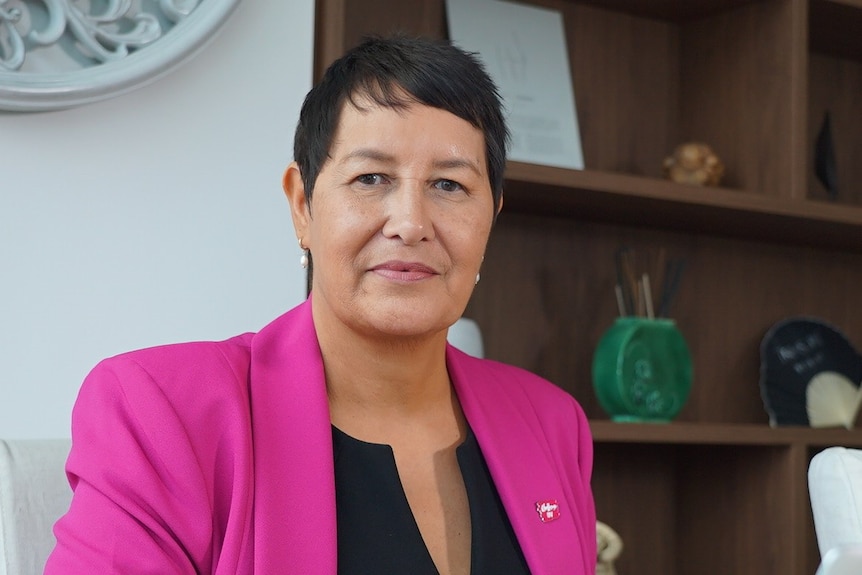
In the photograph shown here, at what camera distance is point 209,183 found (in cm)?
181

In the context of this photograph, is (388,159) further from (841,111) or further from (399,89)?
(841,111)

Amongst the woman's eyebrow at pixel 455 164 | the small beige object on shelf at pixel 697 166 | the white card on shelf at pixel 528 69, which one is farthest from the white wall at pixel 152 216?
the small beige object on shelf at pixel 697 166

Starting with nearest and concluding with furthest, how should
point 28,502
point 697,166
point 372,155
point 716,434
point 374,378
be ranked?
point 28,502
point 372,155
point 374,378
point 716,434
point 697,166

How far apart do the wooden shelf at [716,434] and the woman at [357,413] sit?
63 centimetres

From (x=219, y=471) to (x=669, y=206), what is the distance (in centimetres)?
141

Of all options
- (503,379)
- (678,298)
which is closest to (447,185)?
(503,379)

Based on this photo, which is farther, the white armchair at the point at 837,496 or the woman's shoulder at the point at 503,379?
the woman's shoulder at the point at 503,379

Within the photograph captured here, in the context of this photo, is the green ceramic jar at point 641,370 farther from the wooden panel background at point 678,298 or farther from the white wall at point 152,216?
the white wall at point 152,216

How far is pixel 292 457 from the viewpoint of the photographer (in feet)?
4.44

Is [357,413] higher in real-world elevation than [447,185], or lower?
lower

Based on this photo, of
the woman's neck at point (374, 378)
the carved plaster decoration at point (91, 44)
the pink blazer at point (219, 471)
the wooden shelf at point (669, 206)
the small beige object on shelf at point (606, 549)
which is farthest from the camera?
the wooden shelf at point (669, 206)

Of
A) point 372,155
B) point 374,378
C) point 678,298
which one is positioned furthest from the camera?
point 678,298

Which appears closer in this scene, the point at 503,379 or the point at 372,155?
the point at 372,155

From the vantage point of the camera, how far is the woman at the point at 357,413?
125 cm
